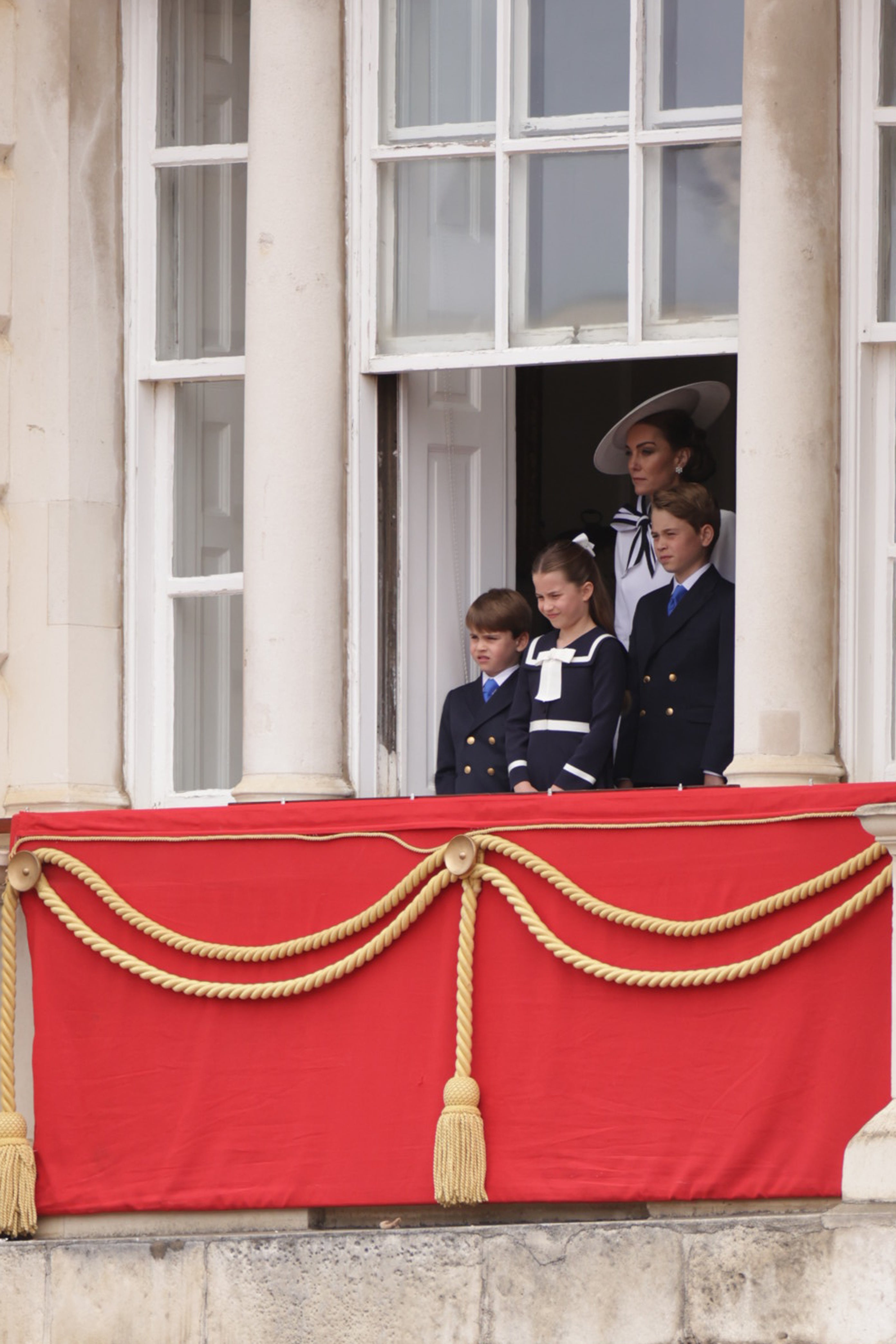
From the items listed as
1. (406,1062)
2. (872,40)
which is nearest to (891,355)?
(872,40)

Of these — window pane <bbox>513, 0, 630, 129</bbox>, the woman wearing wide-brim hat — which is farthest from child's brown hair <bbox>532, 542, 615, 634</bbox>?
window pane <bbox>513, 0, 630, 129</bbox>

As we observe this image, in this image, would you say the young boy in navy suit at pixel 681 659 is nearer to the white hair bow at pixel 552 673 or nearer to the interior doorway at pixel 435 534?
the white hair bow at pixel 552 673

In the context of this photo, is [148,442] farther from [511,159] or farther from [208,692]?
[511,159]

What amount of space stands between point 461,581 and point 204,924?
6.68ft

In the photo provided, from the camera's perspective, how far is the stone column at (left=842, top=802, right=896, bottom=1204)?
7.19 m

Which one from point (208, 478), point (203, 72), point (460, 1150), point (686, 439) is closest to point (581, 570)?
point (686, 439)

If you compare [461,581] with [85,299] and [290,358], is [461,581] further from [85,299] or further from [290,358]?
[85,299]

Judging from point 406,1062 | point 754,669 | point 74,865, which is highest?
point 754,669

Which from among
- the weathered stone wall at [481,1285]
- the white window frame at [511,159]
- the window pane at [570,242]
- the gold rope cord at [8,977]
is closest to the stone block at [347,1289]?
the weathered stone wall at [481,1285]

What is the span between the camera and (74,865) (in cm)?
873

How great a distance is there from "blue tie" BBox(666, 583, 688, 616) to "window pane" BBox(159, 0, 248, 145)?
8.50 ft

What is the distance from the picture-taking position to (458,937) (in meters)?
8.11

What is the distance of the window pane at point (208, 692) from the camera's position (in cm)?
977

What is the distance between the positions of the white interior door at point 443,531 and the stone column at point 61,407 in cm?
116
